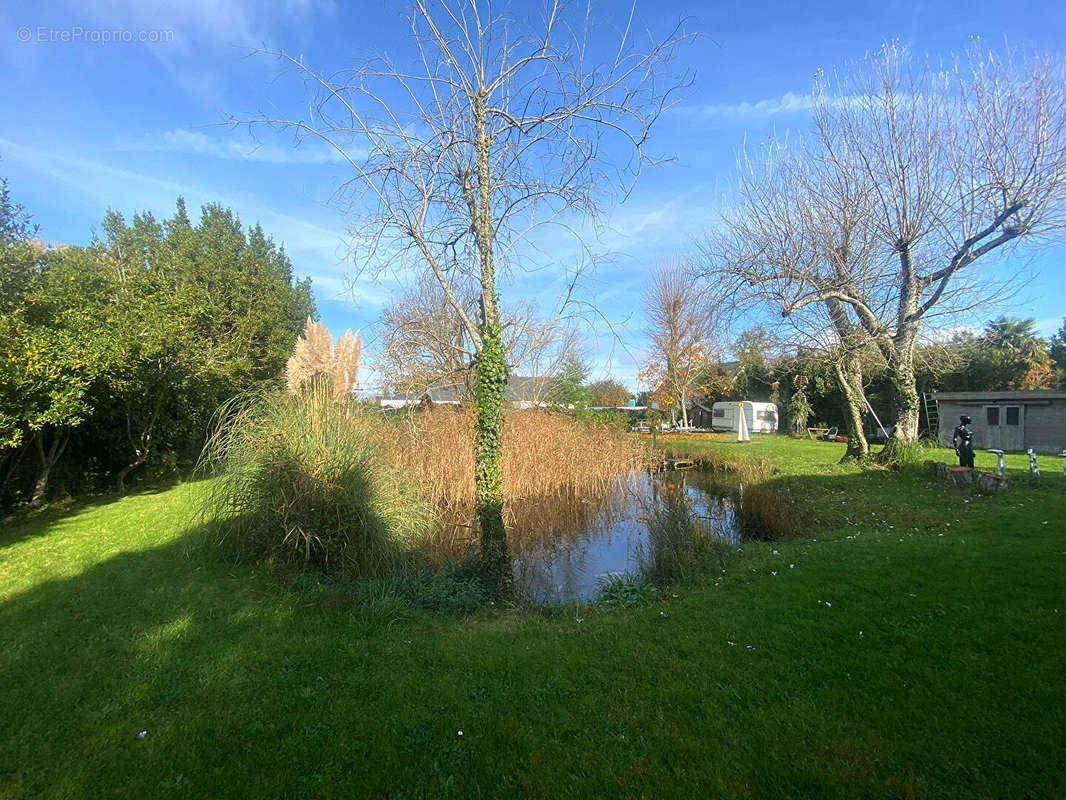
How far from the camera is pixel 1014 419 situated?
50.1 feet

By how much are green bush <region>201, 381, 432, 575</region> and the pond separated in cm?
181

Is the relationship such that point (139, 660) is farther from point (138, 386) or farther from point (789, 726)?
point (138, 386)

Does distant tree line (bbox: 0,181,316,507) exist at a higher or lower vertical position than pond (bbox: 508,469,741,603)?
higher

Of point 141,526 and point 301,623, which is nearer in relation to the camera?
point 301,623

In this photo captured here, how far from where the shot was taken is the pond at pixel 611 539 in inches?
236

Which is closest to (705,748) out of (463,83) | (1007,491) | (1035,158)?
(463,83)

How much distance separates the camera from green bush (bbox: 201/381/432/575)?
5113 millimetres

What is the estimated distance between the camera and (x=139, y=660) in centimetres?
330

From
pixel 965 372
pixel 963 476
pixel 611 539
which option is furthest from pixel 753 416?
pixel 611 539

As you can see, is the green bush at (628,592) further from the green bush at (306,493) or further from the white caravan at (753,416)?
the white caravan at (753,416)

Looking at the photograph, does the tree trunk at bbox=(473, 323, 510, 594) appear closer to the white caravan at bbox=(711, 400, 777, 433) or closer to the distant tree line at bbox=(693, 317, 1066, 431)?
the distant tree line at bbox=(693, 317, 1066, 431)

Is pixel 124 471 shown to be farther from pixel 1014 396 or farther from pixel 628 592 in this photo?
pixel 1014 396

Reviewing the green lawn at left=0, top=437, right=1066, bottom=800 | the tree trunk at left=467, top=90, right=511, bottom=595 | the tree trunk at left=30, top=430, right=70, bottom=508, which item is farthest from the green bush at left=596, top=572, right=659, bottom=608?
the tree trunk at left=30, top=430, right=70, bottom=508

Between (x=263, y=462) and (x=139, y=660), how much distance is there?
2218 millimetres
